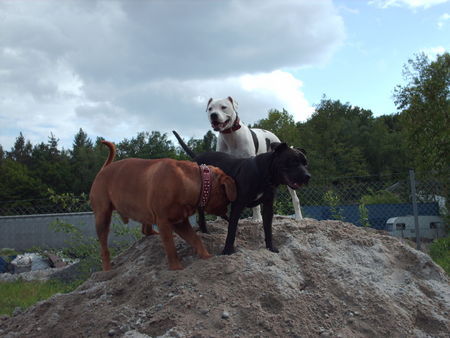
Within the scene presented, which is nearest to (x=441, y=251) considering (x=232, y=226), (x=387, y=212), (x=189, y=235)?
(x=387, y=212)

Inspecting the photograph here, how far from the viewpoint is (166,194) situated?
3.54 m

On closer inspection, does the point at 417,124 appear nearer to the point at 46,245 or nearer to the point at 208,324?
the point at 46,245

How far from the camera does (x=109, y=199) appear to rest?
13.7 feet

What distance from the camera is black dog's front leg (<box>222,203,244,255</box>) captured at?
12.0 feet

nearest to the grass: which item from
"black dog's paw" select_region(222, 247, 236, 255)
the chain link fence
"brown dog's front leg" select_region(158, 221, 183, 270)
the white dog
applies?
the chain link fence

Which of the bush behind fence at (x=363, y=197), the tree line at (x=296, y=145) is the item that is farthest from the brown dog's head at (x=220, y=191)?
the tree line at (x=296, y=145)

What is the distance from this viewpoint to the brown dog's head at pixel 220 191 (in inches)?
143

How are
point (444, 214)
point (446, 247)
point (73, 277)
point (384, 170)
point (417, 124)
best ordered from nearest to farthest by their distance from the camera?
point (73, 277) < point (446, 247) < point (444, 214) < point (417, 124) < point (384, 170)

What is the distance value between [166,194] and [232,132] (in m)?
1.67

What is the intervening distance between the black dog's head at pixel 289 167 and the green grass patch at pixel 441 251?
5.42m

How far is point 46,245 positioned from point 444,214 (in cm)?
1220

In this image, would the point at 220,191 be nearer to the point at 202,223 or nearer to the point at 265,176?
the point at 265,176

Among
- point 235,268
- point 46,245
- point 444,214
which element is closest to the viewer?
point 235,268

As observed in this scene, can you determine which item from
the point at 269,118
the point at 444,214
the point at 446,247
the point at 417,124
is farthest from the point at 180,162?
the point at 269,118
